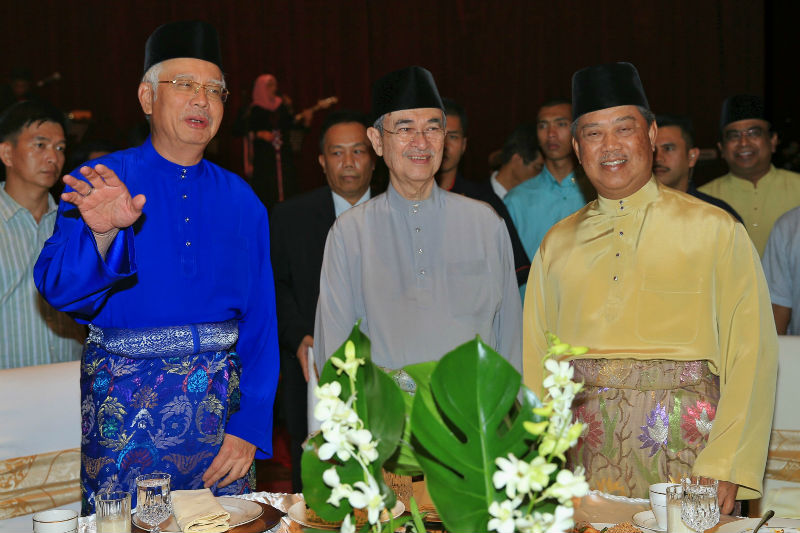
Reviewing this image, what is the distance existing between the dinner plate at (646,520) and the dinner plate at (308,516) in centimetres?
45

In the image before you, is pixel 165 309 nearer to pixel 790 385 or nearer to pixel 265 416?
pixel 265 416

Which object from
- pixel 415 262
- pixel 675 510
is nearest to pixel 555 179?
pixel 415 262

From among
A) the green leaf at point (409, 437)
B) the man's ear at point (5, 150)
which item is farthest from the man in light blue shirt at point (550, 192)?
the green leaf at point (409, 437)

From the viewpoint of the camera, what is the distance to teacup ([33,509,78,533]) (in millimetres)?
1452

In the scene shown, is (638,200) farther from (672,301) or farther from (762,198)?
(762,198)

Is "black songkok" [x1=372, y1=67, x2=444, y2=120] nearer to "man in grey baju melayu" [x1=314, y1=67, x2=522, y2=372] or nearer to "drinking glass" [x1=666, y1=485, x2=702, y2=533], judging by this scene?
"man in grey baju melayu" [x1=314, y1=67, x2=522, y2=372]

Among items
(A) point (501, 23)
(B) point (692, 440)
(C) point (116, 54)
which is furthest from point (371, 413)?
(A) point (501, 23)

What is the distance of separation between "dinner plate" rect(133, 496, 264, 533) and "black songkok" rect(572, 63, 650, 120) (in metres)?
1.34

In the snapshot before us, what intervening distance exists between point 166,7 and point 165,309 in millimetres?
5248

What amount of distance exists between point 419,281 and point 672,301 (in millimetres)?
670

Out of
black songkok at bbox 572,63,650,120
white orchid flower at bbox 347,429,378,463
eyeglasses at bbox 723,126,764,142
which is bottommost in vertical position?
white orchid flower at bbox 347,429,378,463

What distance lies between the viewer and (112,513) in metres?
1.44

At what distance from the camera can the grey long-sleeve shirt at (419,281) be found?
7.50 ft

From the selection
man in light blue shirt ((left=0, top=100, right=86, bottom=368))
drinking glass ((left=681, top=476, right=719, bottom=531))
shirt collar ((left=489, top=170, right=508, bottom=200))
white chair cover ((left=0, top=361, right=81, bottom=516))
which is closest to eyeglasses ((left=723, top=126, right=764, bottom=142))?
shirt collar ((left=489, top=170, right=508, bottom=200))
